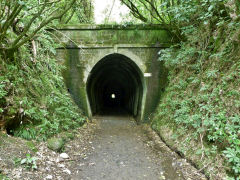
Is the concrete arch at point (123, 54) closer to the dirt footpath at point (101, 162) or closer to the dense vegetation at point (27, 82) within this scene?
the dense vegetation at point (27, 82)

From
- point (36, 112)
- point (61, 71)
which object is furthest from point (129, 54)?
point (36, 112)

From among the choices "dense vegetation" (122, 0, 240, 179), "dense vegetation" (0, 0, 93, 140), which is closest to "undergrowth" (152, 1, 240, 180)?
"dense vegetation" (122, 0, 240, 179)

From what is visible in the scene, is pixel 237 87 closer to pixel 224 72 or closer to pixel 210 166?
pixel 224 72

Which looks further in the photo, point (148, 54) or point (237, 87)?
point (148, 54)

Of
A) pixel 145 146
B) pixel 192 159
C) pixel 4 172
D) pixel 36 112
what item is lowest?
pixel 145 146

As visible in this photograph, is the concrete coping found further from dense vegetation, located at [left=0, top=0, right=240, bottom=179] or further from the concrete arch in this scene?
dense vegetation, located at [left=0, top=0, right=240, bottom=179]

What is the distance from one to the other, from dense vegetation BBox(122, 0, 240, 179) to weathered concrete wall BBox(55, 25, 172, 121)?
5.29ft

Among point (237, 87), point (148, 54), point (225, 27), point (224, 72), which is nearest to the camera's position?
point (237, 87)

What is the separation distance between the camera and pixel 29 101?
417 cm

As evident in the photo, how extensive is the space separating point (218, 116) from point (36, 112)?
434 cm

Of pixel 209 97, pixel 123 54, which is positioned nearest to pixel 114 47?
pixel 123 54

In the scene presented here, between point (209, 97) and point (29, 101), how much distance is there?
4.56 m

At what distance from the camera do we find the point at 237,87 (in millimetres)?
3439

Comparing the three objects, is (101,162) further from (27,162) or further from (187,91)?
(187,91)
